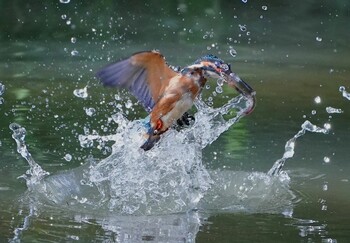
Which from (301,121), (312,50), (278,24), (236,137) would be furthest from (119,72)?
(278,24)

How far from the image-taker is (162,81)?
20.4 ft

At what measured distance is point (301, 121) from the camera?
8.64 metres

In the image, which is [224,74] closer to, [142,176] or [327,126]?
[142,176]

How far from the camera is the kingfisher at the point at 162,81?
601 centimetres

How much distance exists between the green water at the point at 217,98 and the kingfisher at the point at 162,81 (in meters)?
0.53

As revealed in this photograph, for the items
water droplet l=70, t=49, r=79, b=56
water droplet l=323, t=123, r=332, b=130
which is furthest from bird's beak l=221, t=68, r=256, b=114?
water droplet l=70, t=49, r=79, b=56

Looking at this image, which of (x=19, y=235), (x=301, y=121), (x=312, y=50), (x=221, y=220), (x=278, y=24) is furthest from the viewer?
(x=278, y=24)

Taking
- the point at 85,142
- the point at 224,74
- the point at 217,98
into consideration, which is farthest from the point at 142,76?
the point at 217,98

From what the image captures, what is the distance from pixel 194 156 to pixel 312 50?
5924 millimetres

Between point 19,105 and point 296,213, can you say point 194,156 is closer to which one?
point 296,213

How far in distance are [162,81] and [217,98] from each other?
11.0 ft

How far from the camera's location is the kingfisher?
19.7 ft

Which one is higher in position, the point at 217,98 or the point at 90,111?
the point at 217,98

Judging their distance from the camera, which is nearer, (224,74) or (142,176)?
(224,74)
